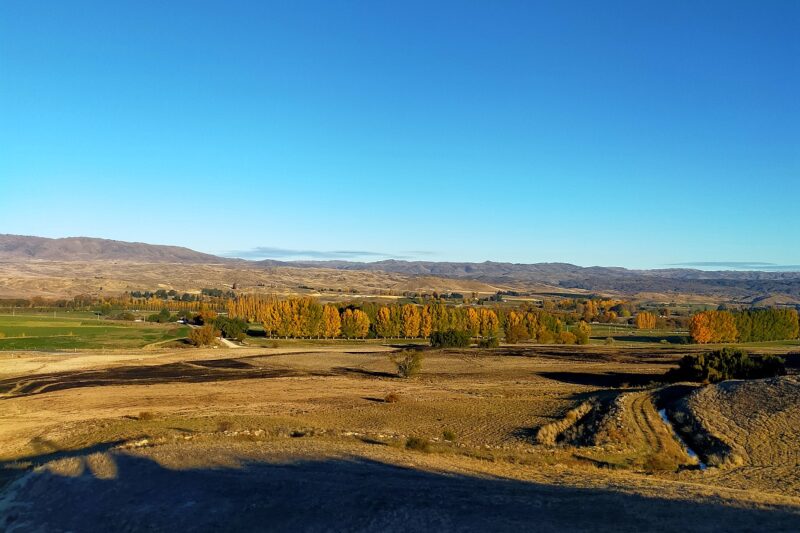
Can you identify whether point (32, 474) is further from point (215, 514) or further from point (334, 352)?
point (334, 352)

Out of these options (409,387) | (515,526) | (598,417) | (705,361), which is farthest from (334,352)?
(515,526)

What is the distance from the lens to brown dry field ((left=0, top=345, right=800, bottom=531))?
16859 mm

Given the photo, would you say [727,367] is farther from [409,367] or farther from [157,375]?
[157,375]

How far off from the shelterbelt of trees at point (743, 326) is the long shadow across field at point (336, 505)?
106 m

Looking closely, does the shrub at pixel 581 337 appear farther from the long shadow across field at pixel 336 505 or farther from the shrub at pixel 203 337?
the long shadow across field at pixel 336 505

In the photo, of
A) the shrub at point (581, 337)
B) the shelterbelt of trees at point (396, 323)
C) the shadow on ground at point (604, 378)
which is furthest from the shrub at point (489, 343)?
the shadow on ground at point (604, 378)

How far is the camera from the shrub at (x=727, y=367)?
53625 mm

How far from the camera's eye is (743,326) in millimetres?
118625

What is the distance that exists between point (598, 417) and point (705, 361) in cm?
2295

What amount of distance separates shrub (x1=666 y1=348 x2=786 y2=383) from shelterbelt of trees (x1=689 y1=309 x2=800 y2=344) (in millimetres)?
62813

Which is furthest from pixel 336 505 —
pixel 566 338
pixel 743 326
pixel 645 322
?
pixel 645 322

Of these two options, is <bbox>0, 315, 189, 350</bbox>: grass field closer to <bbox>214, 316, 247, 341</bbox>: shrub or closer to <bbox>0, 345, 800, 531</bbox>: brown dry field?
<bbox>214, 316, 247, 341</bbox>: shrub

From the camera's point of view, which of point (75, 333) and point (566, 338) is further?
point (566, 338)

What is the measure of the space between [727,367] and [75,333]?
102 meters
